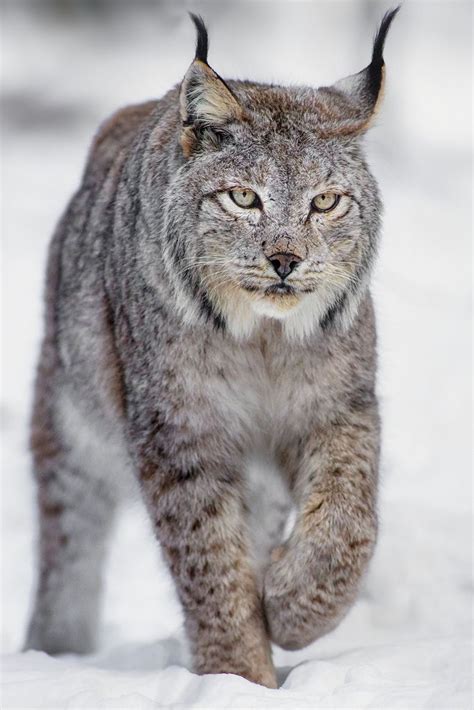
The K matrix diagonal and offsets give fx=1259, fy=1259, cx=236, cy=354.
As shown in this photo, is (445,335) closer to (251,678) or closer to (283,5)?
Result: (251,678)

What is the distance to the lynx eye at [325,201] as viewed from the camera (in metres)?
3.82

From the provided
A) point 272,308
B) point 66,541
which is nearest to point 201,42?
point 272,308

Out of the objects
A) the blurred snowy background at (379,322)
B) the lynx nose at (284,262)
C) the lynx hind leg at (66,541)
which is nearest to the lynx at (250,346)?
the lynx nose at (284,262)

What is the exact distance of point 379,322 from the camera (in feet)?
29.3

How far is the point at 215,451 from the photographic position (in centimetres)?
419

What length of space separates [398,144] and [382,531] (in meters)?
10.6

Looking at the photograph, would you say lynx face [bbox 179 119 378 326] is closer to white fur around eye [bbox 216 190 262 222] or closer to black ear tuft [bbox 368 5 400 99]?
white fur around eye [bbox 216 190 262 222]

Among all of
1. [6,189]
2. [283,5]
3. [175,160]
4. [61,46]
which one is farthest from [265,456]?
[283,5]

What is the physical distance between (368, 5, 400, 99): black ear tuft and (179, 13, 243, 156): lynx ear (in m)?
0.51

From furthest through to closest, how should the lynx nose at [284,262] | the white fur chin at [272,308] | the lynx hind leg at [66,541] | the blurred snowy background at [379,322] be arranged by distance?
the lynx hind leg at [66,541]
the blurred snowy background at [379,322]
the white fur chin at [272,308]
the lynx nose at [284,262]

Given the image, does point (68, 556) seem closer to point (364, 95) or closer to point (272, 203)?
point (272, 203)

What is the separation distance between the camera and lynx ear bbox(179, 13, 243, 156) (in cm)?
383

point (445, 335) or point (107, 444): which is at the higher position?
point (107, 444)

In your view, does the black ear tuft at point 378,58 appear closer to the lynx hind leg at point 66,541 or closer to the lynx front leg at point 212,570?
the lynx front leg at point 212,570
